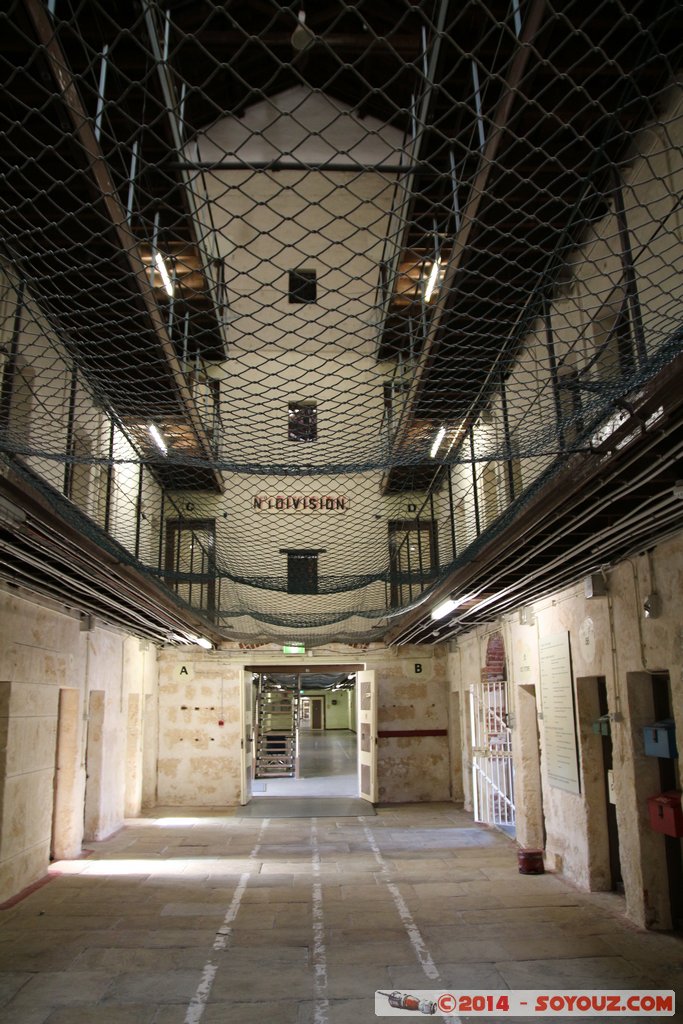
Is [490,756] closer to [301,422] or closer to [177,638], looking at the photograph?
[177,638]

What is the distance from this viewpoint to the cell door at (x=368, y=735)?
420 inches

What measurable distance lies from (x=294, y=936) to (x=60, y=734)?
3913 mm

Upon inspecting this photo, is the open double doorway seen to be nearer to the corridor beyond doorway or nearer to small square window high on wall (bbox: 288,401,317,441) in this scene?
the corridor beyond doorway

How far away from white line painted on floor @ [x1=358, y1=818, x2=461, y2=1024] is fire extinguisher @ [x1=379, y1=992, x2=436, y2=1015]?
81 mm

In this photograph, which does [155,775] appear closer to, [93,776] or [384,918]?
[93,776]

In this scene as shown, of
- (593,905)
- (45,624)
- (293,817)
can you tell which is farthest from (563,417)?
(293,817)

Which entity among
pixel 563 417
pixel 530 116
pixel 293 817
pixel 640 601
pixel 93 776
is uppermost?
pixel 530 116

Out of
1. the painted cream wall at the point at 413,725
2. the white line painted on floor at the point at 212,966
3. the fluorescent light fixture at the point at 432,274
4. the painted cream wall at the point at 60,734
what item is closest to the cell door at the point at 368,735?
the painted cream wall at the point at 413,725

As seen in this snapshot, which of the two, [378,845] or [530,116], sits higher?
[530,116]

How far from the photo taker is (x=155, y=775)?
11172 mm

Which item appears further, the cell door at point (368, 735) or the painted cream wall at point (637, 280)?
the cell door at point (368, 735)

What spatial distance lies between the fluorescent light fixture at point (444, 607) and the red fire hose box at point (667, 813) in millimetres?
2156

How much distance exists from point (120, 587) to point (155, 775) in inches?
252

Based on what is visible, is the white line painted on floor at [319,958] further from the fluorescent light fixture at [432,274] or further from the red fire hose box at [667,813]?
the fluorescent light fixture at [432,274]
